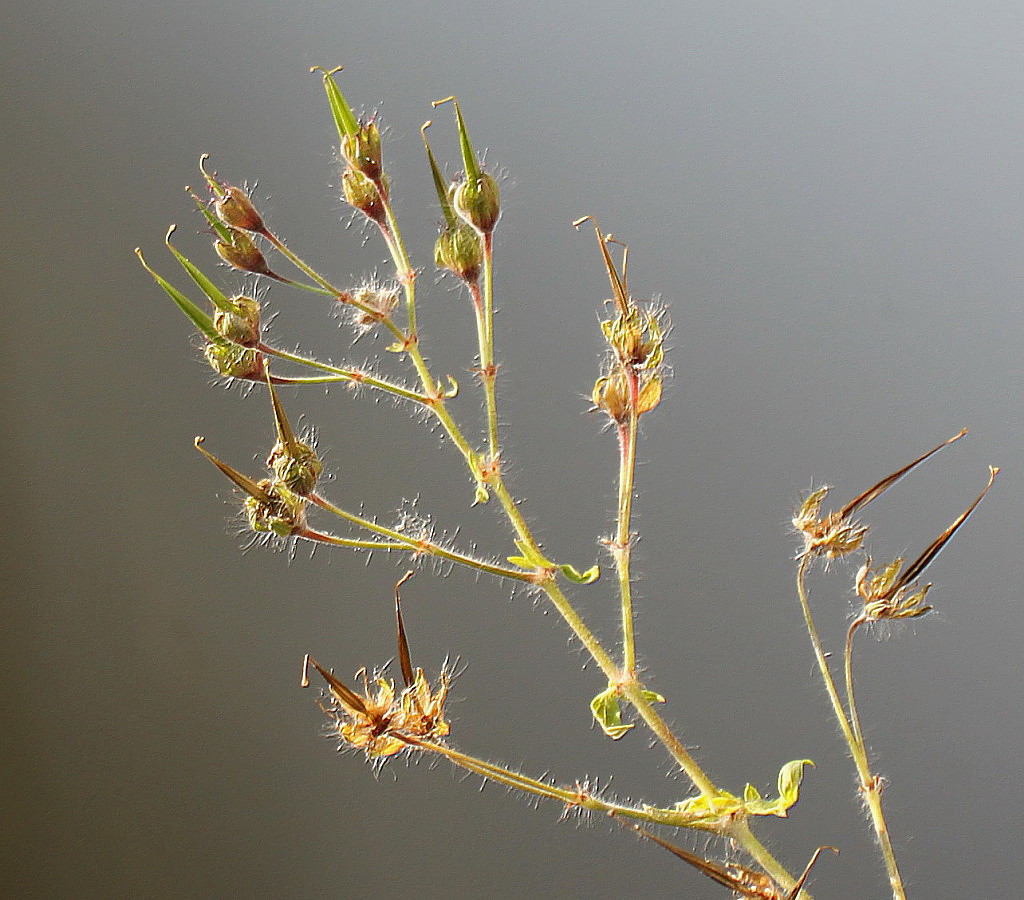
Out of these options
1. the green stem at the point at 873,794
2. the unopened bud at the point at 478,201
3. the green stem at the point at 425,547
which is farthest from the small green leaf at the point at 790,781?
the unopened bud at the point at 478,201

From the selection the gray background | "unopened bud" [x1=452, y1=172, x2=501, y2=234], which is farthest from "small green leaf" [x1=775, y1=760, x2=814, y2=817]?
the gray background

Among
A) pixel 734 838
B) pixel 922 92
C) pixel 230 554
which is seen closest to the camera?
pixel 734 838

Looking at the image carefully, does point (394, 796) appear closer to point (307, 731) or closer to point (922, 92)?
point (307, 731)

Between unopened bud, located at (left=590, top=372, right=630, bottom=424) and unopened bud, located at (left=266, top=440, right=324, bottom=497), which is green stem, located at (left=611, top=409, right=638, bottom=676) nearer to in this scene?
unopened bud, located at (left=590, top=372, right=630, bottom=424)

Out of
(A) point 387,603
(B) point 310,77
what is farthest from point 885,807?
(B) point 310,77

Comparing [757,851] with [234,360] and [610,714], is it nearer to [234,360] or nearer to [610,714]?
[610,714]

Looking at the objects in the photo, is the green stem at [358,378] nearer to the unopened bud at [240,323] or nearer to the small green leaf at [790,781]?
the unopened bud at [240,323]
